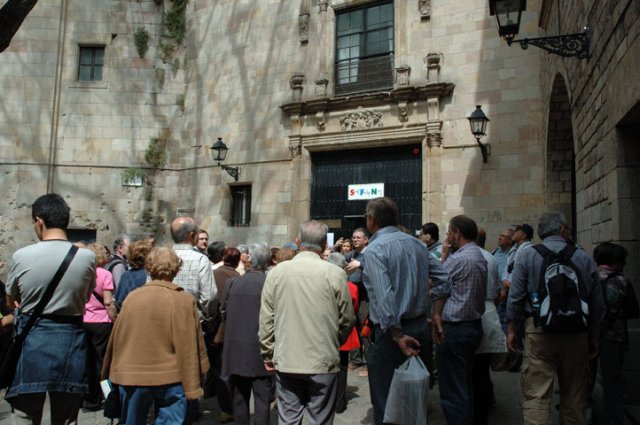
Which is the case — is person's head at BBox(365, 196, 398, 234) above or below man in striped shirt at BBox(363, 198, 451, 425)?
above

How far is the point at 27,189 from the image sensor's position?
13.9m

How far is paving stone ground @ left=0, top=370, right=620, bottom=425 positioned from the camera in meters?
5.13

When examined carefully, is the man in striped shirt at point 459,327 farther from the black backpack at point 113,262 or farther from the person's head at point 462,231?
the black backpack at point 113,262

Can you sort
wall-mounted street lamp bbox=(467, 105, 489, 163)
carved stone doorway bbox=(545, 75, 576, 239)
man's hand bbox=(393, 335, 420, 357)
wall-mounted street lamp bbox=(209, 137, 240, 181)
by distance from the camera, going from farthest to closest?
wall-mounted street lamp bbox=(209, 137, 240, 181), wall-mounted street lamp bbox=(467, 105, 489, 163), carved stone doorway bbox=(545, 75, 576, 239), man's hand bbox=(393, 335, 420, 357)

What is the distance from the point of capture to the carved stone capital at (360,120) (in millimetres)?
11781

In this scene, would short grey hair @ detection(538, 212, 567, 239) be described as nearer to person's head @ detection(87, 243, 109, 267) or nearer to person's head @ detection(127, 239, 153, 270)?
person's head @ detection(127, 239, 153, 270)

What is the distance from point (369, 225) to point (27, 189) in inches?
505

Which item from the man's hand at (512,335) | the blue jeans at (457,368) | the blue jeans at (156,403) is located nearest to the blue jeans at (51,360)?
the blue jeans at (156,403)

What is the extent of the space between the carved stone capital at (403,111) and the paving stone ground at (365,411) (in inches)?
255

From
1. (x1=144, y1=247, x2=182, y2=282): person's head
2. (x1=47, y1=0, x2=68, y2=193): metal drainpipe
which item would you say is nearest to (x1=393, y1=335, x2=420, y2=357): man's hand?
(x1=144, y1=247, x2=182, y2=282): person's head

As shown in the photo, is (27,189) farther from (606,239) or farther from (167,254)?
(606,239)

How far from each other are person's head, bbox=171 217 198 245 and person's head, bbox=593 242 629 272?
11.9ft

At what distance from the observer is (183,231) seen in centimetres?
477

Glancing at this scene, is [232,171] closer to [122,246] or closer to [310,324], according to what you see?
[122,246]
